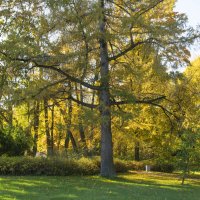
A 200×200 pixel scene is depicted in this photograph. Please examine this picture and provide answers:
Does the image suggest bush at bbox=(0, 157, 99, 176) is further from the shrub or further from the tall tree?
the tall tree

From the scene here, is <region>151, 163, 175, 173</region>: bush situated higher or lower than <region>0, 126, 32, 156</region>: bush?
lower

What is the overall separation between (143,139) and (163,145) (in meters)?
2.02

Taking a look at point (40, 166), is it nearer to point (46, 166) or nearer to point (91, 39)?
point (46, 166)

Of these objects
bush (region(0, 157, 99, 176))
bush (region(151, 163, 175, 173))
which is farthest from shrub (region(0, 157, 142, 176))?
bush (region(151, 163, 175, 173))

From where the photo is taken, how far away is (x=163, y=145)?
23.8 m

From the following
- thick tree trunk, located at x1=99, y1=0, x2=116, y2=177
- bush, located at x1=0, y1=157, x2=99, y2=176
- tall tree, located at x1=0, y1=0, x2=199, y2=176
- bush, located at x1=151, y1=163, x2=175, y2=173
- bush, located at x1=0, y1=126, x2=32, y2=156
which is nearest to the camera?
tall tree, located at x1=0, y1=0, x2=199, y2=176

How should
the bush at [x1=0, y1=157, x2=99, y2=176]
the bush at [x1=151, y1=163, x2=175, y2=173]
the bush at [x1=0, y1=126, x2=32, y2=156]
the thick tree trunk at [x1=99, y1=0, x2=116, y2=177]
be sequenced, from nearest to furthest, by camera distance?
the bush at [x1=0, y1=157, x2=99, y2=176] < the thick tree trunk at [x1=99, y1=0, x2=116, y2=177] < the bush at [x1=0, y1=126, x2=32, y2=156] < the bush at [x1=151, y1=163, x2=175, y2=173]

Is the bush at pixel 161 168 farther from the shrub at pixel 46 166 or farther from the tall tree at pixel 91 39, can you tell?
the tall tree at pixel 91 39

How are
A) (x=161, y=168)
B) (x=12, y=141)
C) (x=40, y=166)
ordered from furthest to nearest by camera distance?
1. (x=161, y=168)
2. (x=12, y=141)
3. (x=40, y=166)

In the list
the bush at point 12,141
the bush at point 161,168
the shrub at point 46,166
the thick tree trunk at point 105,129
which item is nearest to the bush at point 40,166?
the shrub at point 46,166

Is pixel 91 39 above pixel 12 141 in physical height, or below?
above

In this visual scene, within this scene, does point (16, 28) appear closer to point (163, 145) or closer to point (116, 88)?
point (116, 88)

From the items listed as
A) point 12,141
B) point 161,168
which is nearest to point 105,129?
point 12,141

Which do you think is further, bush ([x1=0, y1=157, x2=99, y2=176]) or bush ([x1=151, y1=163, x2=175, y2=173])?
bush ([x1=151, y1=163, x2=175, y2=173])
